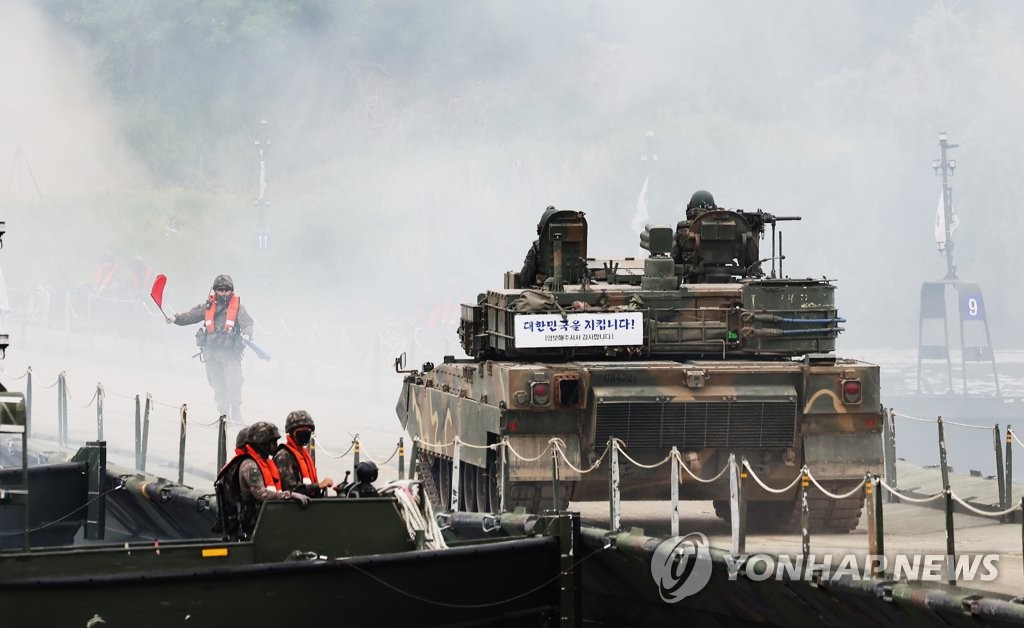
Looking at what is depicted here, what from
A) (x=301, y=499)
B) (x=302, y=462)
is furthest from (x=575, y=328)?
(x=301, y=499)

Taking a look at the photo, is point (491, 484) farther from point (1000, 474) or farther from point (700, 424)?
point (1000, 474)

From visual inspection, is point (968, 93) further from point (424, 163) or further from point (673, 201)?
point (424, 163)

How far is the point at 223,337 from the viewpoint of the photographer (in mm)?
28828

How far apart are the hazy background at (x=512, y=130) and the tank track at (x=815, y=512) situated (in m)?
57.7

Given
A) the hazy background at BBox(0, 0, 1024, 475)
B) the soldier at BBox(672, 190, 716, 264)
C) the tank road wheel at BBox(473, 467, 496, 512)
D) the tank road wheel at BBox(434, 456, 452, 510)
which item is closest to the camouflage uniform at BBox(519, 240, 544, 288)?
the soldier at BBox(672, 190, 716, 264)

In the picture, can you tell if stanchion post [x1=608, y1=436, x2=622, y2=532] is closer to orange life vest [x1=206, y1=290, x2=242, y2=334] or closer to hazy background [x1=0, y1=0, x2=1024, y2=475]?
orange life vest [x1=206, y1=290, x2=242, y2=334]

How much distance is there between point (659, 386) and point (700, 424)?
51 centimetres

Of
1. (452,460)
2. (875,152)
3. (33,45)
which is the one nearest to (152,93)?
(33,45)

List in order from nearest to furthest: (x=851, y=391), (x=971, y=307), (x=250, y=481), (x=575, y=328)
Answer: (x=250, y=481) < (x=851, y=391) < (x=575, y=328) < (x=971, y=307)

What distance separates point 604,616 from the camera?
42.0 ft

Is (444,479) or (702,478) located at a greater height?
(702,478)

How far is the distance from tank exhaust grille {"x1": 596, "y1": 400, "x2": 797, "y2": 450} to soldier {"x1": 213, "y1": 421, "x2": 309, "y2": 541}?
19.4 feet

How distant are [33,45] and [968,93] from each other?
42.6 meters

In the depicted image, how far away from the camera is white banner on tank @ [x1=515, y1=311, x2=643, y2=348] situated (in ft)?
57.2
